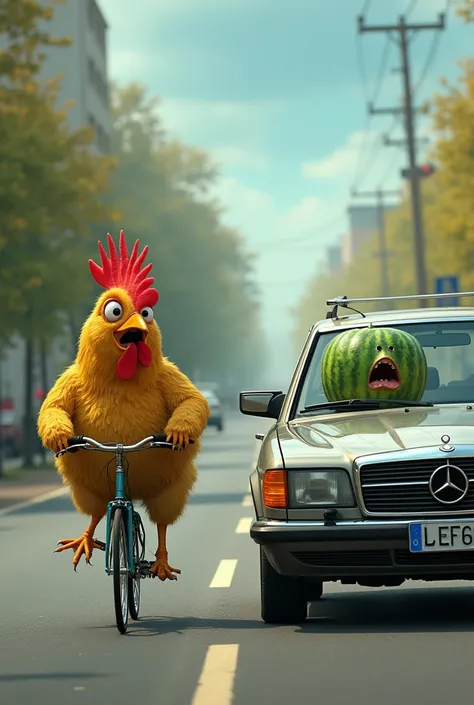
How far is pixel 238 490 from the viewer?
87.8 feet

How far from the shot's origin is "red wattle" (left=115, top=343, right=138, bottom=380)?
10.3 metres

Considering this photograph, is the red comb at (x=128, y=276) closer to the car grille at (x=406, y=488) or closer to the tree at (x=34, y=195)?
the car grille at (x=406, y=488)

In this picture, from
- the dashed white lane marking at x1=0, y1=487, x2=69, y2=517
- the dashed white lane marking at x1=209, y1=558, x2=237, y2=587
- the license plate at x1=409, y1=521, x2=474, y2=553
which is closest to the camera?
the license plate at x1=409, y1=521, x2=474, y2=553

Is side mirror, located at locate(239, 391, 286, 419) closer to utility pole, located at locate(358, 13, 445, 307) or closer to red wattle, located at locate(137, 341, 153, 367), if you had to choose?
red wattle, located at locate(137, 341, 153, 367)

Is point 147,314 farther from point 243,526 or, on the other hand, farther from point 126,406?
point 243,526

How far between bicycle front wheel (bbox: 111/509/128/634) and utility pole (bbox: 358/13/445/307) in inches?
1389

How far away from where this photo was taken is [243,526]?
1902 centimetres

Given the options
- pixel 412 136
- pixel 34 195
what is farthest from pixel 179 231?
pixel 34 195

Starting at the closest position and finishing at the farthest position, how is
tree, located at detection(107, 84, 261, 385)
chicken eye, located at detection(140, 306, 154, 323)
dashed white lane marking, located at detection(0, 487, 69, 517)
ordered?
chicken eye, located at detection(140, 306, 154, 323) → dashed white lane marking, located at detection(0, 487, 69, 517) → tree, located at detection(107, 84, 261, 385)

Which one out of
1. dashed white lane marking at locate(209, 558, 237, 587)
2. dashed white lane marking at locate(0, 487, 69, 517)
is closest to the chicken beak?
dashed white lane marking at locate(209, 558, 237, 587)

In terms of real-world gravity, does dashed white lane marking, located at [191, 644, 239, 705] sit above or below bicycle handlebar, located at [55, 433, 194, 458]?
below

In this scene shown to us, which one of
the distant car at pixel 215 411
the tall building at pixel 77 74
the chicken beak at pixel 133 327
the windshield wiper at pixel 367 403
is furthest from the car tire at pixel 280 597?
the tall building at pixel 77 74

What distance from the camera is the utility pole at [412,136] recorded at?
148 ft

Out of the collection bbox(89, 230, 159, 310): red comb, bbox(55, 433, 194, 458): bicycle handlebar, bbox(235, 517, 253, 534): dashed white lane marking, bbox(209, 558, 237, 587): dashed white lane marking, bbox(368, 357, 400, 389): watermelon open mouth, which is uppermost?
bbox(89, 230, 159, 310): red comb
